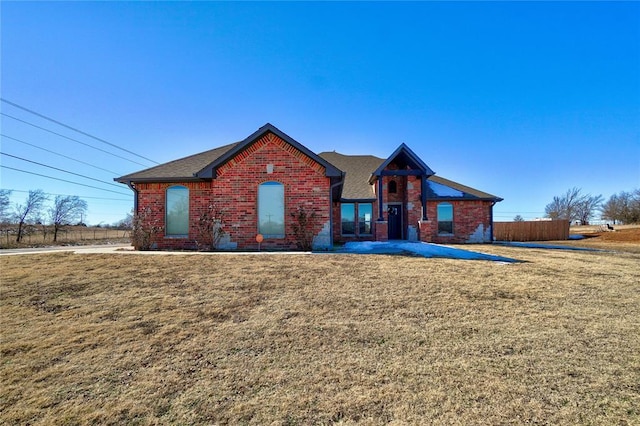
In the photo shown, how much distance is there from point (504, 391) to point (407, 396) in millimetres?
938

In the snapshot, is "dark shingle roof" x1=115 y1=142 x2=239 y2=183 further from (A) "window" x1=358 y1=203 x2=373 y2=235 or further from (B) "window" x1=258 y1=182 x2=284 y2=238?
(A) "window" x1=358 y1=203 x2=373 y2=235

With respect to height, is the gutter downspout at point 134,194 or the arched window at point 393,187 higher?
the arched window at point 393,187

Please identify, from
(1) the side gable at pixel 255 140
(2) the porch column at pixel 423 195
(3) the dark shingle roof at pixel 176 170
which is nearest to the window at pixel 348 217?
(2) the porch column at pixel 423 195

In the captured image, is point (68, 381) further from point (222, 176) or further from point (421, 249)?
point (421, 249)

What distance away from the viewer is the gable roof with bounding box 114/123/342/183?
1160 centimetres

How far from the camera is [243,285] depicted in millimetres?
6297

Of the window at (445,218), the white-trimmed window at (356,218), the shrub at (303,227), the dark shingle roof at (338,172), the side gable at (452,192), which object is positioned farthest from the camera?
the window at (445,218)

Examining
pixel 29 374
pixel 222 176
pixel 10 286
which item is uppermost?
pixel 222 176

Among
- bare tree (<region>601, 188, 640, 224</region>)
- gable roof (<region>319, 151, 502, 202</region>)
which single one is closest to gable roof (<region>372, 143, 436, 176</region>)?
gable roof (<region>319, 151, 502, 202</region>)

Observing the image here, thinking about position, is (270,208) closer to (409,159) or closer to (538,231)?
(409,159)

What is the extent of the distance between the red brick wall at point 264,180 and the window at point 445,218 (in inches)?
381

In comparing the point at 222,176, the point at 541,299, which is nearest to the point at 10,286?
the point at 222,176

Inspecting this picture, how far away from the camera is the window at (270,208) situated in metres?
11.8

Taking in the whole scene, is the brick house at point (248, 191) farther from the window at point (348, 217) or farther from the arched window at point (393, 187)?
the arched window at point (393, 187)
